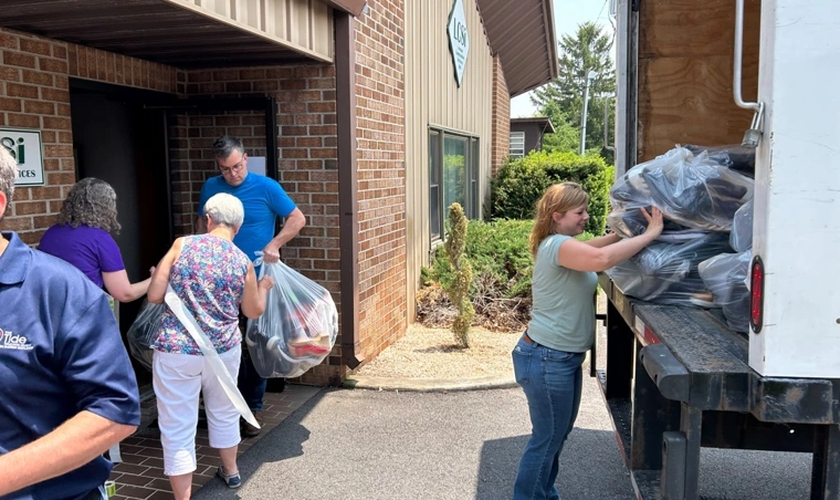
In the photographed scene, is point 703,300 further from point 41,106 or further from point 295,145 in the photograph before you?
point 41,106

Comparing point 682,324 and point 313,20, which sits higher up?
point 313,20

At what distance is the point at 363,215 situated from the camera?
231 inches

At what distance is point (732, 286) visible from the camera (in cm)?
232

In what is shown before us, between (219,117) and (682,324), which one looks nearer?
(682,324)

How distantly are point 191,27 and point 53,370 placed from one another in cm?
305

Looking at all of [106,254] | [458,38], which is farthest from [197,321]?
[458,38]

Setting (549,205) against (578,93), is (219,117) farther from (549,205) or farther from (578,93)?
(578,93)

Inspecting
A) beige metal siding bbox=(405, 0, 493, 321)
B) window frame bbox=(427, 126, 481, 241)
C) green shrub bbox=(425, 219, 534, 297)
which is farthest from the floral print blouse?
window frame bbox=(427, 126, 481, 241)

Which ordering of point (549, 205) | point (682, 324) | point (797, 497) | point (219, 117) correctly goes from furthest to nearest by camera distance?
point (219, 117) < point (797, 497) < point (549, 205) < point (682, 324)

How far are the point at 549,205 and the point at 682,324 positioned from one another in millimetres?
987

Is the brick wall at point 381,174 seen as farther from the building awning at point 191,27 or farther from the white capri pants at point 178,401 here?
the white capri pants at point 178,401

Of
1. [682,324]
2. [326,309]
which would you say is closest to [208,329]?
[326,309]

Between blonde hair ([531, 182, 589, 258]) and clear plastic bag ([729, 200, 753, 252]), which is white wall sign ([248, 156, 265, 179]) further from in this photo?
clear plastic bag ([729, 200, 753, 252])

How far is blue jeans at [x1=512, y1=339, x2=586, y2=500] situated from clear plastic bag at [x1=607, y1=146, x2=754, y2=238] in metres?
0.69
